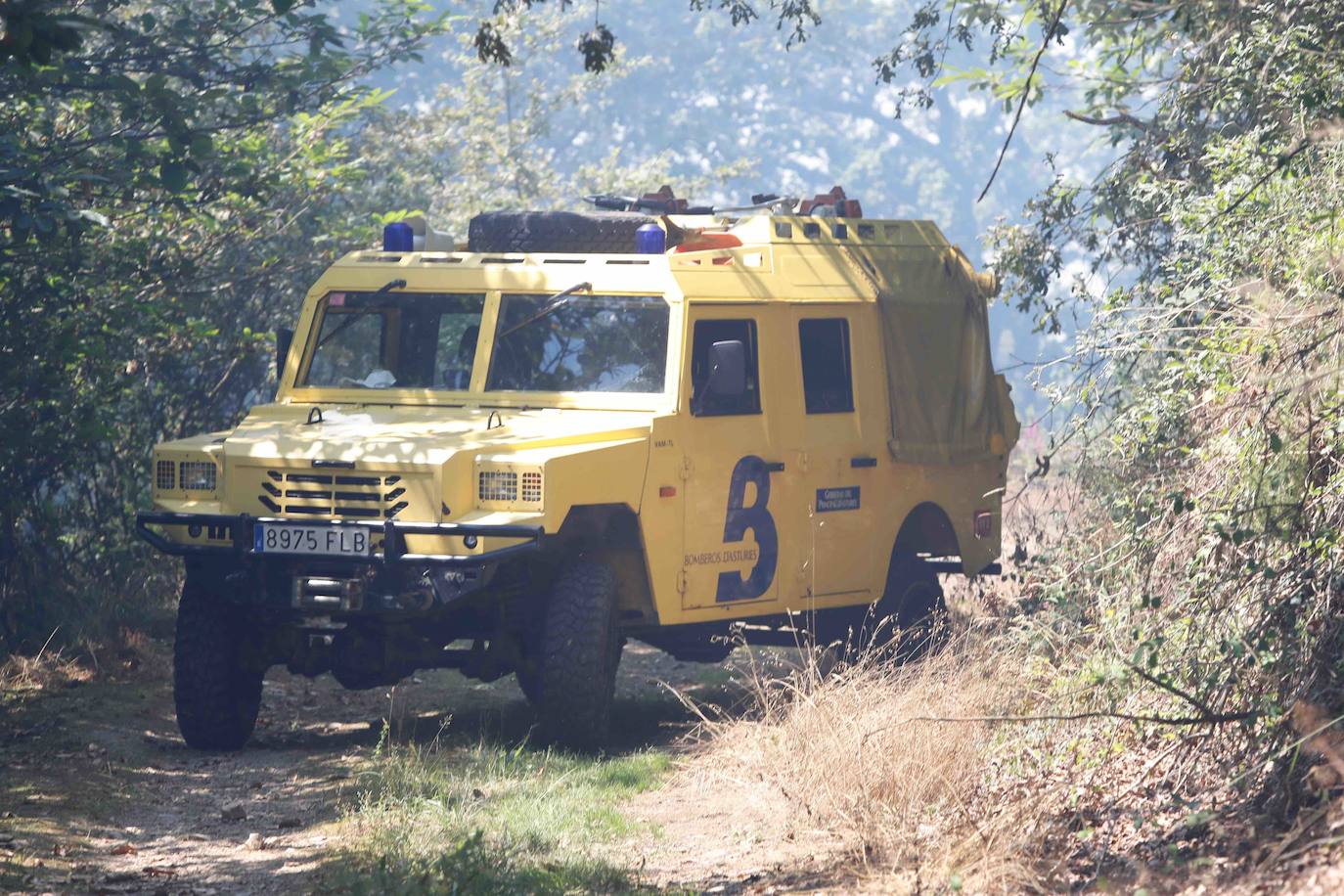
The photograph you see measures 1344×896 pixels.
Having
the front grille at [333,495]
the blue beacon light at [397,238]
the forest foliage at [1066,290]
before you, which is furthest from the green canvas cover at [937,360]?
the front grille at [333,495]

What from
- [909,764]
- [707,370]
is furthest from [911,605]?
[909,764]

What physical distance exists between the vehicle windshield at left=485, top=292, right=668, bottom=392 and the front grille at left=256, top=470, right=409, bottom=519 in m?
1.14

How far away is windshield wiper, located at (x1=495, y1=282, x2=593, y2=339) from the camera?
27.4 ft

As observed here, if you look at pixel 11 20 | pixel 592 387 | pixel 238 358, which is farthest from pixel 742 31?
pixel 11 20

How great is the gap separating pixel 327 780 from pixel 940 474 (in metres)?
4.02

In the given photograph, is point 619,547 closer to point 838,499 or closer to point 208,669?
point 838,499

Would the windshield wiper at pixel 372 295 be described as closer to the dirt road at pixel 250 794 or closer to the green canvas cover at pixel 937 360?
the dirt road at pixel 250 794

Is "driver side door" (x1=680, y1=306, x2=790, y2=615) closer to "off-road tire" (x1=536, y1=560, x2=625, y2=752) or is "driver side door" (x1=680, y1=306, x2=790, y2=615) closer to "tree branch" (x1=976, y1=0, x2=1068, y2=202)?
"off-road tire" (x1=536, y1=560, x2=625, y2=752)

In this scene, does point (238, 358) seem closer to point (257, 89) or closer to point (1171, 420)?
point (257, 89)

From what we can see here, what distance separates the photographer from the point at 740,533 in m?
8.39

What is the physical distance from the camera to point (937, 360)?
9.70 meters

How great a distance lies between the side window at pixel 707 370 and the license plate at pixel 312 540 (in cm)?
178

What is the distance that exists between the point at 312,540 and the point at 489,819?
65.6 inches

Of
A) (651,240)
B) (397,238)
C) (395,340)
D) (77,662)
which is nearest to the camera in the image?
(395,340)
